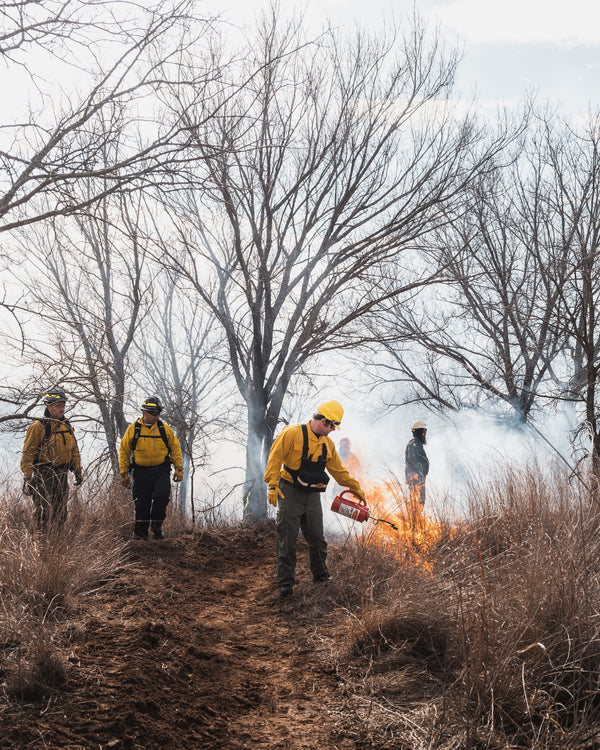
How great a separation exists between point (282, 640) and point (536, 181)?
951cm

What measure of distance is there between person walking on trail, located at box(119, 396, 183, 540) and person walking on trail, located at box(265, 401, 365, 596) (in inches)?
85.2

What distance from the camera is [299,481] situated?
6.02 meters

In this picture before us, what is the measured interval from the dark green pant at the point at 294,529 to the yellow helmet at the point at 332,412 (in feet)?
2.56

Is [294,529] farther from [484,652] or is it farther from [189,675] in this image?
[484,652]

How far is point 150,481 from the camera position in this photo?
7.80m

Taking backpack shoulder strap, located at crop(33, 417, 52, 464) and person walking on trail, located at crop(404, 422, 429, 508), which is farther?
person walking on trail, located at crop(404, 422, 429, 508)

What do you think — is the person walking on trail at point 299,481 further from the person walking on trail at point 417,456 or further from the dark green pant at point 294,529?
the person walking on trail at point 417,456

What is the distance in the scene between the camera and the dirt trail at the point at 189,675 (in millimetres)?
2895

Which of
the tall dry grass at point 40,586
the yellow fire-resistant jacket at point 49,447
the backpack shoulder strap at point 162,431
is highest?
the backpack shoulder strap at point 162,431

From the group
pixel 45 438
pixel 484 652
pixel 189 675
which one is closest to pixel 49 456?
pixel 45 438

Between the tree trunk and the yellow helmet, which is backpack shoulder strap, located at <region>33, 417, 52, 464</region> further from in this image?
the tree trunk

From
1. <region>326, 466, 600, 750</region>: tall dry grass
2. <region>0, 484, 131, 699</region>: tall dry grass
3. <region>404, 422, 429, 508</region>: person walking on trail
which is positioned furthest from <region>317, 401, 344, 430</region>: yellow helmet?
<region>404, 422, 429, 508</region>: person walking on trail

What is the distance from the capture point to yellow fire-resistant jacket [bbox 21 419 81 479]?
6.79 metres

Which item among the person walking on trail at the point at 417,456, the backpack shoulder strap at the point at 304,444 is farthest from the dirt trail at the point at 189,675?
the person walking on trail at the point at 417,456
